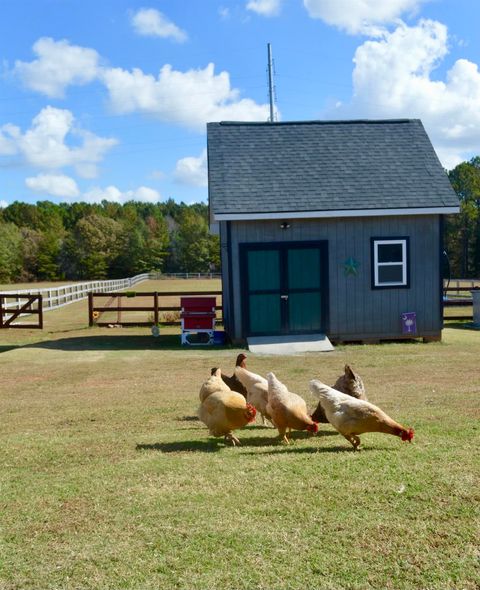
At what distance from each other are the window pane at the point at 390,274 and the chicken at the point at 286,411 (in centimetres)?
952

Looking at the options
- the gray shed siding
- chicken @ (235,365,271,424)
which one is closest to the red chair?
the gray shed siding

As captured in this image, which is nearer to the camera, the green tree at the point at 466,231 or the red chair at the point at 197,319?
the red chair at the point at 197,319

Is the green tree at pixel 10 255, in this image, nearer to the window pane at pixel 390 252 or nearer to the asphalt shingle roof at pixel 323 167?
the asphalt shingle roof at pixel 323 167

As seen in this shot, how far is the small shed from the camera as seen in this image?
48.5 feet

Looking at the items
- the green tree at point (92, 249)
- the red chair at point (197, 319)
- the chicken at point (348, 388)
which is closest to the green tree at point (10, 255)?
the green tree at point (92, 249)

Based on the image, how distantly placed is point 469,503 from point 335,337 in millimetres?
10787

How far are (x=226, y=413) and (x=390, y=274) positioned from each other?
1006 cm

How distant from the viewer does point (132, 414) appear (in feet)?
25.9

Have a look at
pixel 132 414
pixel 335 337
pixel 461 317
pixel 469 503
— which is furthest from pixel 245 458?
pixel 461 317

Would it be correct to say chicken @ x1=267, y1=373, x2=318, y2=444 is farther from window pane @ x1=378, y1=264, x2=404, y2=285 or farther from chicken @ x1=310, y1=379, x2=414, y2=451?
window pane @ x1=378, y1=264, x2=404, y2=285

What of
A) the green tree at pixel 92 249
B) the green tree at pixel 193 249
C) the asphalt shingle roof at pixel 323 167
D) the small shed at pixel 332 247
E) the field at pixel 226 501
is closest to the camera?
the field at pixel 226 501

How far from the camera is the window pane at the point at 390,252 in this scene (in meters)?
15.2

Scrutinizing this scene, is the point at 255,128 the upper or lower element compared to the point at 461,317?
upper

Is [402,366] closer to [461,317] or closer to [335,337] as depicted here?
[335,337]
